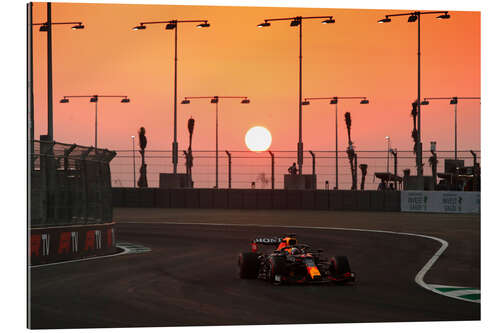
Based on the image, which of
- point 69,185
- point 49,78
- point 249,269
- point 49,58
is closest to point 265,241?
point 249,269

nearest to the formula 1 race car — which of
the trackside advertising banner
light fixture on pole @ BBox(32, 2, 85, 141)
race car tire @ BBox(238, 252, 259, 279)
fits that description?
race car tire @ BBox(238, 252, 259, 279)

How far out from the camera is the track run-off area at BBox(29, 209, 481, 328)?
470 inches

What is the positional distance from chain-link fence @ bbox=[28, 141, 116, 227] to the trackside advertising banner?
24.4 metres

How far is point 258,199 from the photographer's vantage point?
45344mm

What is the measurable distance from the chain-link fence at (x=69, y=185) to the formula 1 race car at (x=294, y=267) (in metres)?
4.43

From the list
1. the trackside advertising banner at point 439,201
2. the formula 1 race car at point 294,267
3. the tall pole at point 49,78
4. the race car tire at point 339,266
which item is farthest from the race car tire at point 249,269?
the trackside advertising banner at point 439,201

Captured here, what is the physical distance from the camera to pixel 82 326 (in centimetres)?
1094

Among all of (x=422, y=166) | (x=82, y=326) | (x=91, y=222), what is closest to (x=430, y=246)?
(x=91, y=222)

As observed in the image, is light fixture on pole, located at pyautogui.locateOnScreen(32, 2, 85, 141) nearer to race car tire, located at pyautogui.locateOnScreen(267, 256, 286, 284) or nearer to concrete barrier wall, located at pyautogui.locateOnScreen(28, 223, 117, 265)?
concrete barrier wall, located at pyautogui.locateOnScreen(28, 223, 117, 265)

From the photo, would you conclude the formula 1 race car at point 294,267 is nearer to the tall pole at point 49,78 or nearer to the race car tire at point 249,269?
the race car tire at point 249,269

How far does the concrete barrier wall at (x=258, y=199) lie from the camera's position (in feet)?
143

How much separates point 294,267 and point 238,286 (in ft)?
3.51

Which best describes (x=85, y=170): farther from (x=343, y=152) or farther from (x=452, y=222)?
(x=343, y=152)
